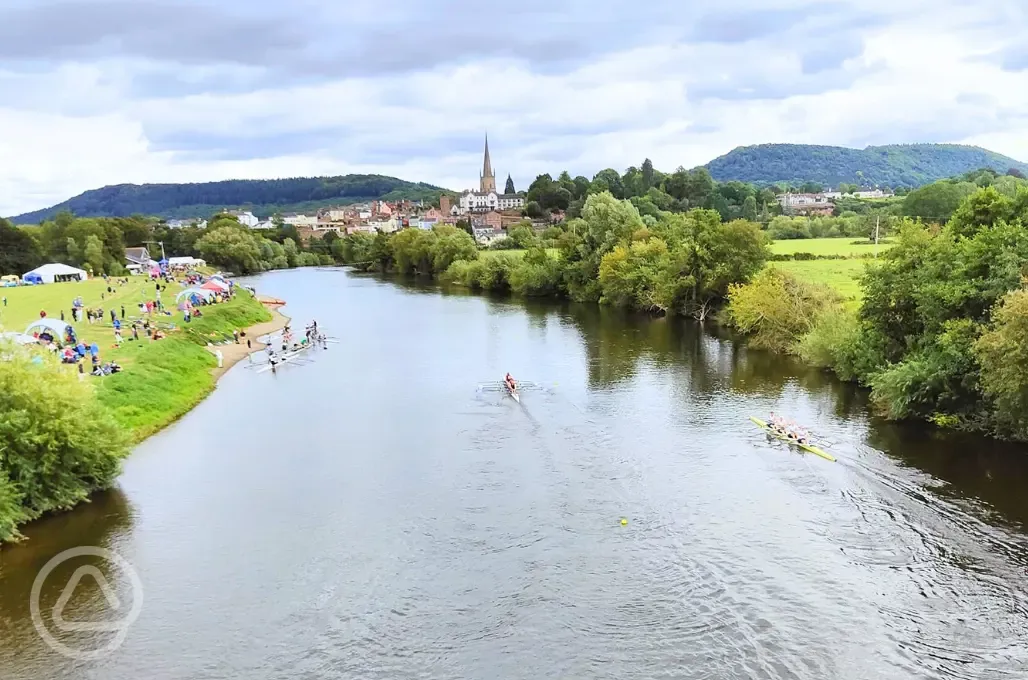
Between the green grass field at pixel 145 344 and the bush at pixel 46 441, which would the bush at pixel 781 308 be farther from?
the bush at pixel 46 441

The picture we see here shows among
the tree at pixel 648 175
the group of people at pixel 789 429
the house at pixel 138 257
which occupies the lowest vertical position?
the group of people at pixel 789 429

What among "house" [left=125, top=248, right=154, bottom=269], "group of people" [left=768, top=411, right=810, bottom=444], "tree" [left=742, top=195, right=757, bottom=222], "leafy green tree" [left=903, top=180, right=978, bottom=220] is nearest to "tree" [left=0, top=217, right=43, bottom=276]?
"house" [left=125, top=248, right=154, bottom=269]

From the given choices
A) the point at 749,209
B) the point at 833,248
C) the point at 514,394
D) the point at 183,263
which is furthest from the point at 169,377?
the point at 749,209

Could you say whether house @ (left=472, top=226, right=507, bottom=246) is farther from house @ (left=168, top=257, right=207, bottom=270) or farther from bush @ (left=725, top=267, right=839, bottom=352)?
bush @ (left=725, top=267, right=839, bottom=352)

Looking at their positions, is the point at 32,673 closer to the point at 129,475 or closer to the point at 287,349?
the point at 129,475

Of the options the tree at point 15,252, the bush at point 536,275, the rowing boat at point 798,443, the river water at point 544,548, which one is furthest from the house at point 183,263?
the rowing boat at point 798,443

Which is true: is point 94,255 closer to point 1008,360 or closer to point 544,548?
point 544,548
